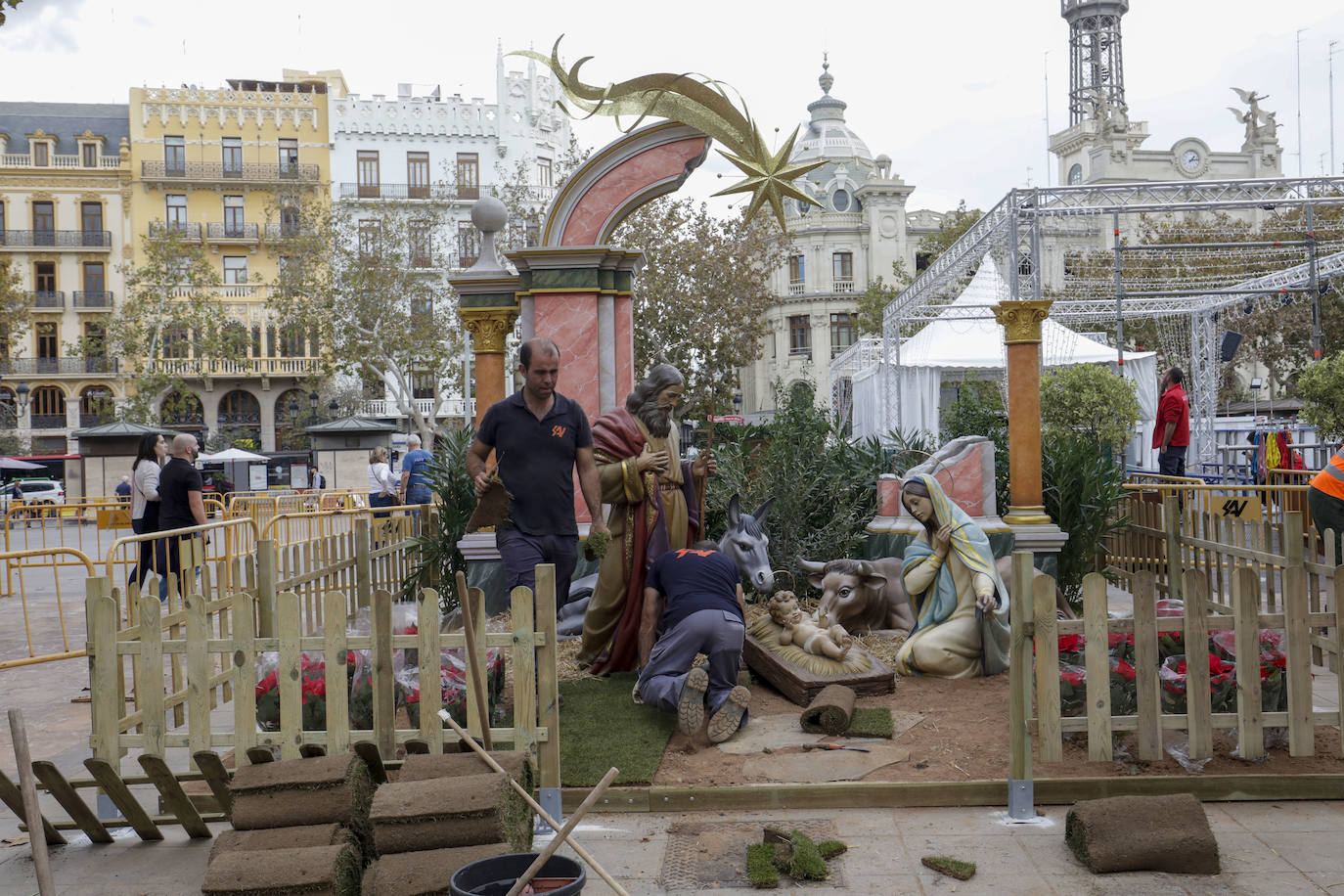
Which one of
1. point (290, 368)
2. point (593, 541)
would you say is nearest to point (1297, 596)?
point (593, 541)

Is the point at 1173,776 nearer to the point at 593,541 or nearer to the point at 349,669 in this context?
the point at 593,541

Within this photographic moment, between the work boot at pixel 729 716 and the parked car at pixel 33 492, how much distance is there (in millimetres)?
26247

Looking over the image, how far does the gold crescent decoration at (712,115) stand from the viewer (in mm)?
9586

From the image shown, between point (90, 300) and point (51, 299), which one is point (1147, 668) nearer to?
point (90, 300)

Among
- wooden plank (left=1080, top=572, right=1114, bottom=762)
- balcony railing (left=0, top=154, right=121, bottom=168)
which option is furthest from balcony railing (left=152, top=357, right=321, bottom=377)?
wooden plank (left=1080, top=572, right=1114, bottom=762)

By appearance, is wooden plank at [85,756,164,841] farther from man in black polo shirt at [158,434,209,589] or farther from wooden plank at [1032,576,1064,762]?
man in black polo shirt at [158,434,209,589]

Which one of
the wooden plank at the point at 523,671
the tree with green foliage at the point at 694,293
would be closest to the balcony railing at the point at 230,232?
the tree with green foliage at the point at 694,293

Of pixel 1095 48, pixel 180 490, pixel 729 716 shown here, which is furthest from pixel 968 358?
pixel 1095 48

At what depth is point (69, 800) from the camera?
466 cm

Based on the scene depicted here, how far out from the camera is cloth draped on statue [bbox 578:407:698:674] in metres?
7.23

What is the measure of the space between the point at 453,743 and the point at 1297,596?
3.60 m

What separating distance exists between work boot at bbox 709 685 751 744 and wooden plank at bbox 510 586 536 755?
155cm

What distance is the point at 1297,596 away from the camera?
4895 mm

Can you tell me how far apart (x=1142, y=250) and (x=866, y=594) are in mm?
12470
